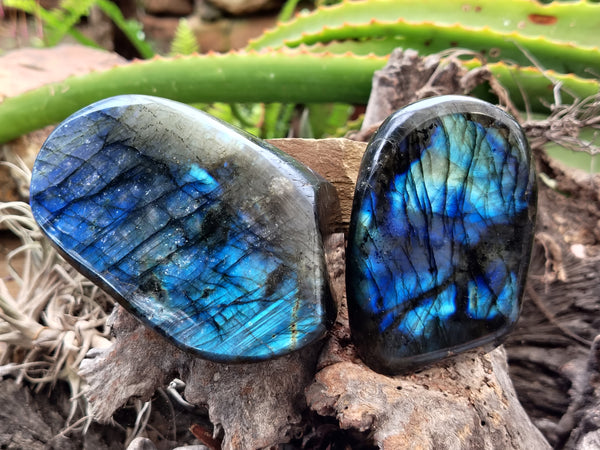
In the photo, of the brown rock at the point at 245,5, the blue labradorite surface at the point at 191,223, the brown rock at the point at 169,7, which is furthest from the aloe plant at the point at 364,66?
the brown rock at the point at 169,7

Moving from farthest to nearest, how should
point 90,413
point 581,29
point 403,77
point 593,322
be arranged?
point 581,29 → point 403,77 → point 593,322 → point 90,413

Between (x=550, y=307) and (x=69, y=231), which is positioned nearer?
(x=69, y=231)

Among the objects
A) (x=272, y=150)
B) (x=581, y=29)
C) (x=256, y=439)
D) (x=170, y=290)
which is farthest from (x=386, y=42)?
(x=256, y=439)

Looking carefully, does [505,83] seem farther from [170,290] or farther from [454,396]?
[170,290]

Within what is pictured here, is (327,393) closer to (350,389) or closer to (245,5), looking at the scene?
(350,389)

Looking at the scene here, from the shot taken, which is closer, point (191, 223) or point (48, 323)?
A: point (191, 223)

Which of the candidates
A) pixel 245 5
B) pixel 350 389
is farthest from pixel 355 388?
pixel 245 5

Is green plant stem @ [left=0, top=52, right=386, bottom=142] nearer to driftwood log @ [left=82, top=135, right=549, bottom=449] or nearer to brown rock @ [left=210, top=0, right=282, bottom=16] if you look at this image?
driftwood log @ [left=82, top=135, right=549, bottom=449]
